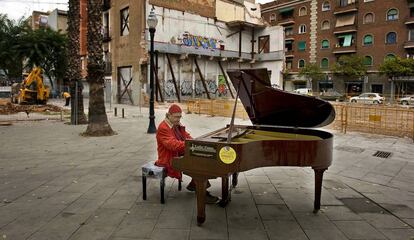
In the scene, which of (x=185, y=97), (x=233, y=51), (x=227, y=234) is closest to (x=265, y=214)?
(x=227, y=234)

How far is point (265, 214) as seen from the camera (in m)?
4.56

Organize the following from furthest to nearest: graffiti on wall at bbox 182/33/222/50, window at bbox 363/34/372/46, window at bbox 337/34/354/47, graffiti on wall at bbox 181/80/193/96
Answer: window at bbox 337/34/354/47, window at bbox 363/34/372/46, graffiti on wall at bbox 181/80/193/96, graffiti on wall at bbox 182/33/222/50

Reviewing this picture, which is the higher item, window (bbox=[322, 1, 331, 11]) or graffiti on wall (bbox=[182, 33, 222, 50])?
window (bbox=[322, 1, 331, 11])

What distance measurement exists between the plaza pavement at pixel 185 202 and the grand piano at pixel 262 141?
0.39 meters

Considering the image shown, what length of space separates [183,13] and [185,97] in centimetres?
742

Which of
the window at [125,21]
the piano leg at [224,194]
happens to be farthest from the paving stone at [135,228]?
the window at [125,21]

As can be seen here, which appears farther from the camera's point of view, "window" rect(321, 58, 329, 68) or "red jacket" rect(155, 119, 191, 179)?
"window" rect(321, 58, 329, 68)

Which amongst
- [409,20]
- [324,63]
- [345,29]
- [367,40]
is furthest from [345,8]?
[409,20]

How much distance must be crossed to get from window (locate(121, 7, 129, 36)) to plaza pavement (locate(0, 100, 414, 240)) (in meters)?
23.1

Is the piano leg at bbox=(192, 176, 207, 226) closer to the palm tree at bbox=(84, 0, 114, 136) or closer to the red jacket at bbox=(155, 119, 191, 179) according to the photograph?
the red jacket at bbox=(155, 119, 191, 179)

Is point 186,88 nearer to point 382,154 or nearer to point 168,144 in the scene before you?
point 382,154

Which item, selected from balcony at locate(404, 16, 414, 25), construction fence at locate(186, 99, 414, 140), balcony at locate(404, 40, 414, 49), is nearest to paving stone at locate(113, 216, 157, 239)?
construction fence at locate(186, 99, 414, 140)

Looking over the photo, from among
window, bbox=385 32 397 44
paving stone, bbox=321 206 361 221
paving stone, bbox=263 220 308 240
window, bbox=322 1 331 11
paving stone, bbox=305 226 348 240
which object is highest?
window, bbox=322 1 331 11

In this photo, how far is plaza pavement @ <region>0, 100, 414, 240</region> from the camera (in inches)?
157
